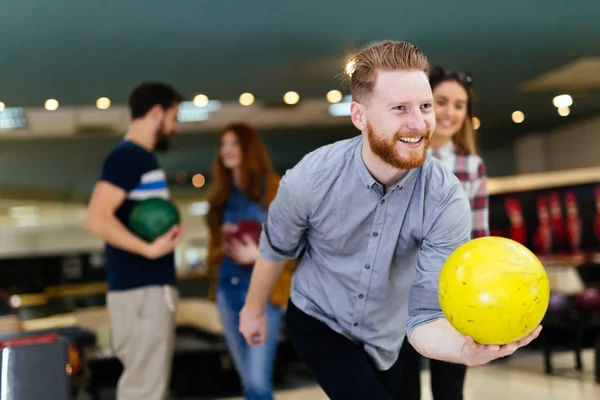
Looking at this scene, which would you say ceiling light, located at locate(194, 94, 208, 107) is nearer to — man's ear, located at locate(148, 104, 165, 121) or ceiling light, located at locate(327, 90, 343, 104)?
ceiling light, located at locate(327, 90, 343, 104)

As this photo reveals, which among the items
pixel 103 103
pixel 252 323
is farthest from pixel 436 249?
pixel 103 103

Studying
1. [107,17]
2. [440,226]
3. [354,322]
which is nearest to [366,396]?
[354,322]

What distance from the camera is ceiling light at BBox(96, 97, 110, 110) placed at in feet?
22.8

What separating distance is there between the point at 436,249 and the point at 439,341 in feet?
0.82

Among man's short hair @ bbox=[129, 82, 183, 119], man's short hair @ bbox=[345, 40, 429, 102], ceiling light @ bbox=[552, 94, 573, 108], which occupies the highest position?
ceiling light @ bbox=[552, 94, 573, 108]

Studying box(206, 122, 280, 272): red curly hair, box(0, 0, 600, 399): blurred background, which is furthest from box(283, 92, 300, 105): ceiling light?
box(206, 122, 280, 272): red curly hair

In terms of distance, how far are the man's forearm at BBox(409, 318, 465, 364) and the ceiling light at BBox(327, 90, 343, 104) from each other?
564cm

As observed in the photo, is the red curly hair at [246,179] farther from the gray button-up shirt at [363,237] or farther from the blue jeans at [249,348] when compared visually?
the gray button-up shirt at [363,237]

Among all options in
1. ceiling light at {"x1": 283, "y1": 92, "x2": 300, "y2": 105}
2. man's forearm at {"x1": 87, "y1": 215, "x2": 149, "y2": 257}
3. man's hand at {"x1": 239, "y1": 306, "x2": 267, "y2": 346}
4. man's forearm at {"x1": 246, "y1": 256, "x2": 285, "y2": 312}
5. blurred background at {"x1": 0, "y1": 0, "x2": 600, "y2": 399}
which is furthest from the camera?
ceiling light at {"x1": 283, "y1": 92, "x2": 300, "y2": 105}

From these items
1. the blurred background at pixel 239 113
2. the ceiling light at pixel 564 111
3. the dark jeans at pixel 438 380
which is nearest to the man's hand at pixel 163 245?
the dark jeans at pixel 438 380

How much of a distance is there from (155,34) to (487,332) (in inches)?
161

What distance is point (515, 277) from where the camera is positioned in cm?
171

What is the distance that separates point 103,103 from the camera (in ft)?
23.3

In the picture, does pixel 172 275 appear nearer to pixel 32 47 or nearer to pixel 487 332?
pixel 487 332
